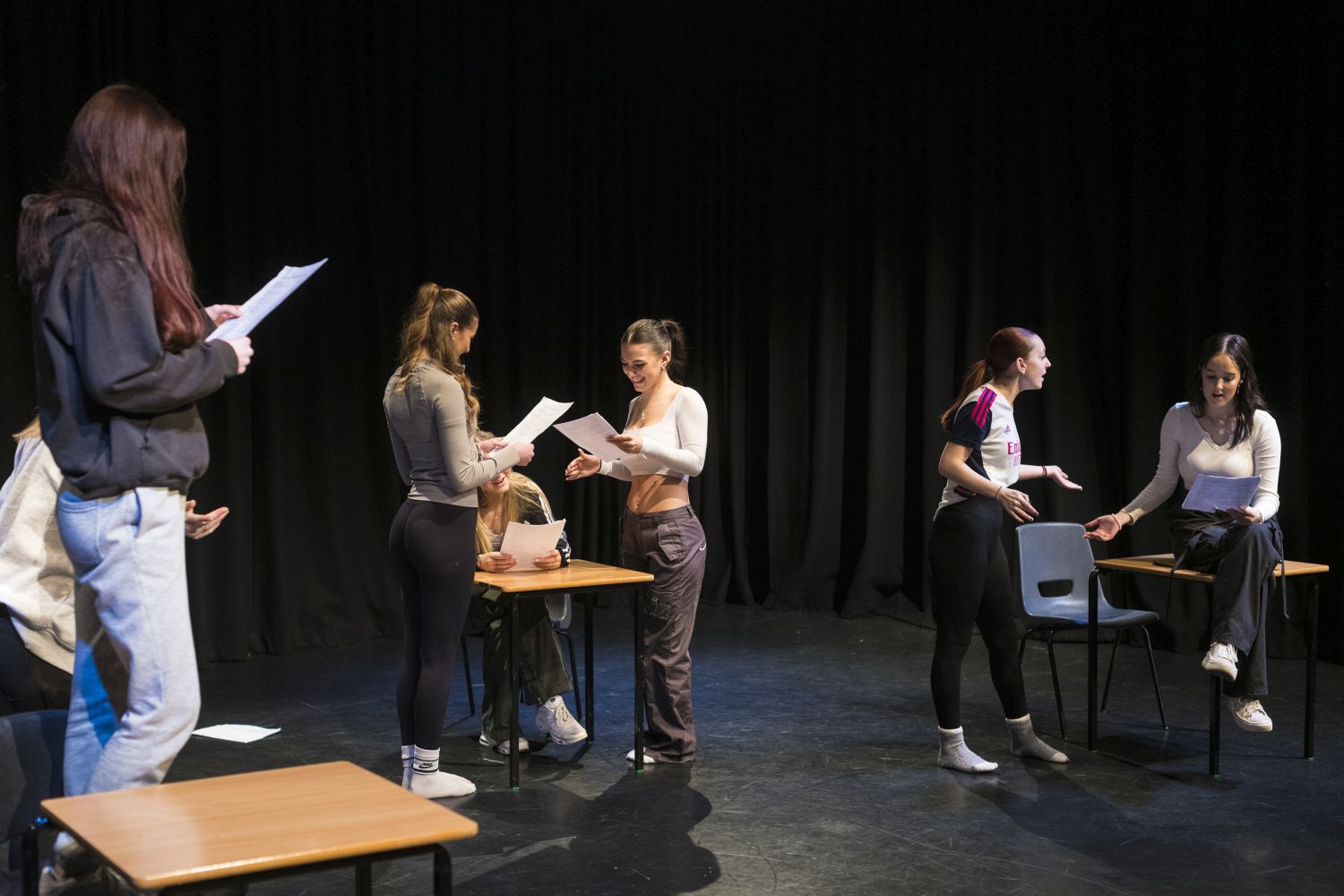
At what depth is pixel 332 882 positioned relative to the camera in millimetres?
3336

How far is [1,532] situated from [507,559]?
5.59ft

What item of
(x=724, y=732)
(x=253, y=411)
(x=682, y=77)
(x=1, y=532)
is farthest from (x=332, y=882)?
(x=682, y=77)

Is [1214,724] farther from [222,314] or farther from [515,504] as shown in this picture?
[222,314]

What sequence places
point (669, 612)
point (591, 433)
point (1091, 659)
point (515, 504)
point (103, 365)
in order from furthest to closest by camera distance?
point (515, 504), point (1091, 659), point (669, 612), point (591, 433), point (103, 365)

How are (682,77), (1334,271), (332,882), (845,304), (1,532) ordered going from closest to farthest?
(1,532) → (332,882) → (1334,271) → (845,304) → (682,77)

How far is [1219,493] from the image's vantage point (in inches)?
173

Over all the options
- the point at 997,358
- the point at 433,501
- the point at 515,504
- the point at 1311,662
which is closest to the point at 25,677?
the point at 433,501

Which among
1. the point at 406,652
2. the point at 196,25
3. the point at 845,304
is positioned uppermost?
the point at 196,25

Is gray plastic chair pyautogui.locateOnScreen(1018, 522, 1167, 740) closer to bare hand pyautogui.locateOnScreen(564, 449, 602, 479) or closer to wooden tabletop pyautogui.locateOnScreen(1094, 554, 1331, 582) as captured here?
wooden tabletop pyautogui.locateOnScreen(1094, 554, 1331, 582)

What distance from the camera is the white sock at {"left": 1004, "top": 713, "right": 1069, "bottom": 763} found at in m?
4.48

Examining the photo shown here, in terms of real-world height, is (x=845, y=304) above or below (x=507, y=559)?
above

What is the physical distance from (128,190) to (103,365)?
0.32 metres

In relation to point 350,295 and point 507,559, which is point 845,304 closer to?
point 350,295

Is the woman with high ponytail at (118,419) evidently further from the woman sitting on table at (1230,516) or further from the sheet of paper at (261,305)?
the woman sitting on table at (1230,516)
